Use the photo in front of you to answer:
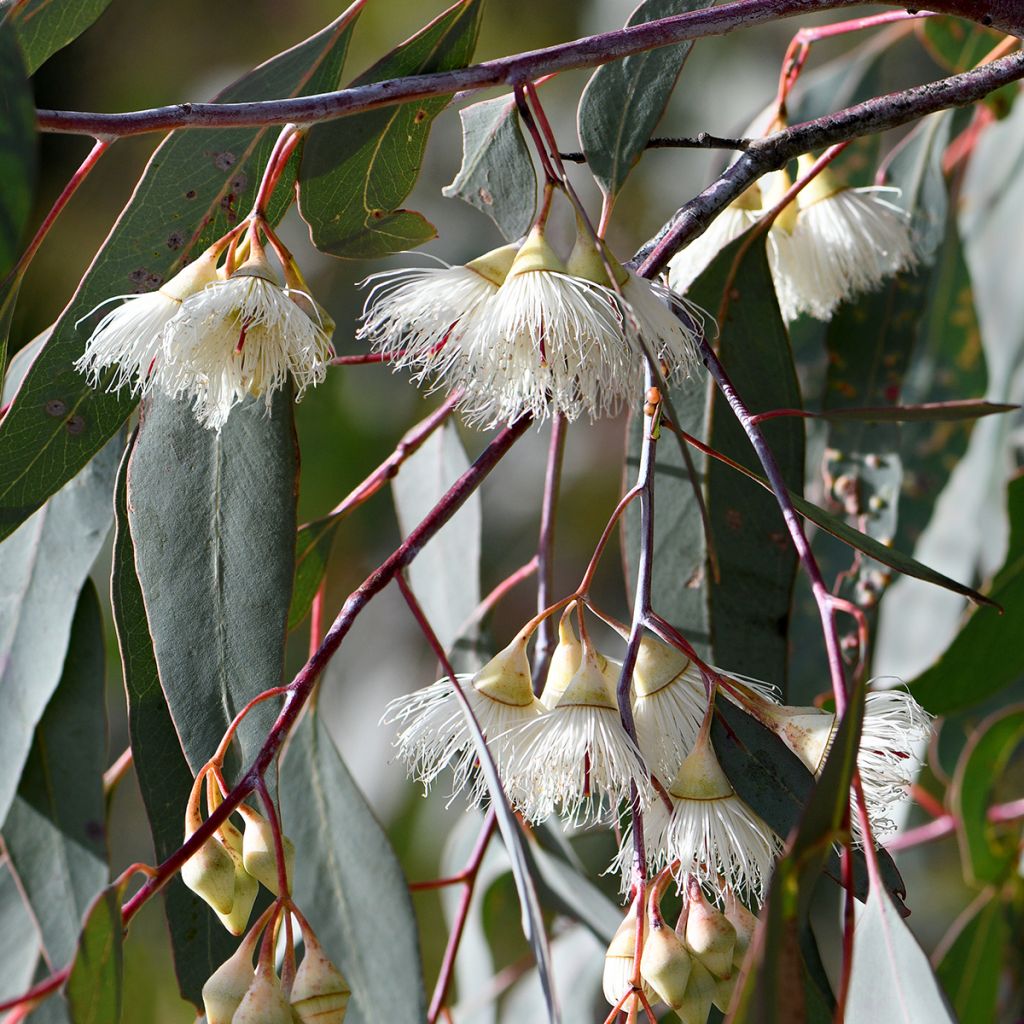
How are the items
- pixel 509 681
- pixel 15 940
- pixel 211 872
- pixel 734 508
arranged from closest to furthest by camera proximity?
pixel 211 872
pixel 509 681
pixel 734 508
pixel 15 940

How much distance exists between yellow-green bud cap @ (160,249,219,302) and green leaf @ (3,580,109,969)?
37 cm

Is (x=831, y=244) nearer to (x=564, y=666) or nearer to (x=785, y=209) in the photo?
(x=785, y=209)

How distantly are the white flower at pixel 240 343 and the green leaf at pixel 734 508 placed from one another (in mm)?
299

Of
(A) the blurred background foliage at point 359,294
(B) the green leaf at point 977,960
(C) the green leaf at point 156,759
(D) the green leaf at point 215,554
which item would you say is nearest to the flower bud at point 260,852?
(D) the green leaf at point 215,554

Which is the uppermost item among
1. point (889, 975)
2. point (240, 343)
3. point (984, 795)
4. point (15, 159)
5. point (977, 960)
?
point (15, 159)

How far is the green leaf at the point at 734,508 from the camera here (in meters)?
0.86

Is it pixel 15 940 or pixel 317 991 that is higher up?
pixel 317 991

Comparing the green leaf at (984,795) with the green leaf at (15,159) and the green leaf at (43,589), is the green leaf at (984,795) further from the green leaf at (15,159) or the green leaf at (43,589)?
the green leaf at (15,159)

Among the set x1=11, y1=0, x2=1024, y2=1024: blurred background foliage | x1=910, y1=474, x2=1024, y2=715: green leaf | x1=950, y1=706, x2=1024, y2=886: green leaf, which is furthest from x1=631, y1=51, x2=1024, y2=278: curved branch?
x1=11, y1=0, x2=1024, y2=1024: blurred background foliage

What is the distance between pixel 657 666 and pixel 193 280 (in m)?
0.34

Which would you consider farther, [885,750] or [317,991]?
[885,750]

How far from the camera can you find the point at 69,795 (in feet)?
3.14

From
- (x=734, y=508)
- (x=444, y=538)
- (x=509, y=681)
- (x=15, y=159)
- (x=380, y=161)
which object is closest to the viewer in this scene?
(x=15, y=159)

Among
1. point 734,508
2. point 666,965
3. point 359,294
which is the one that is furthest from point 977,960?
point 359,294
